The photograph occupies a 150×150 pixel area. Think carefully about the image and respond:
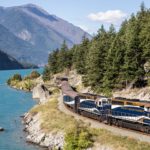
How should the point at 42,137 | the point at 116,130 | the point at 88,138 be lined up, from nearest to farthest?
1. the point at 88,138
2. the point at 116,130
3. the point at 42,137

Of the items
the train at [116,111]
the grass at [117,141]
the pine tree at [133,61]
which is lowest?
the grass at [117,141]

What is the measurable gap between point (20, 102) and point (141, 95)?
174ft

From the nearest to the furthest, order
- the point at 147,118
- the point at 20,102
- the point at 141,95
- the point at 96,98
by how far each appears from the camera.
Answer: the point at 147,118, the point at 96,98, the point at 141,95, the point at 20,102

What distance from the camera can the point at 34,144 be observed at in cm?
6669

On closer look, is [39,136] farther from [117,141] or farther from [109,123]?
[117,141]

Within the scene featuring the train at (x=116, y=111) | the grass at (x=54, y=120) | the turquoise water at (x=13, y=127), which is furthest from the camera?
the grass at (x=54, y=120)

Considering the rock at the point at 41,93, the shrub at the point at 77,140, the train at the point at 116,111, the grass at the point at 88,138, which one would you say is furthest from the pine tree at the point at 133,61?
the shrub at the point at 77,140

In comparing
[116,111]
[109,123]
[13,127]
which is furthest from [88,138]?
[13,127]

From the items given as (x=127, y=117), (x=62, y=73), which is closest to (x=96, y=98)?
(x=127, y=117)

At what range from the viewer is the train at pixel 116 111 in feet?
202

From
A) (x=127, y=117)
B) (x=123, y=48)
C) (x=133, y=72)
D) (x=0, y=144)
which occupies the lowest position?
(x=0, y=144)

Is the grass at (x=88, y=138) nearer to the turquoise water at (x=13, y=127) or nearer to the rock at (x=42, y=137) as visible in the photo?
the rock at (x=42, y=137)

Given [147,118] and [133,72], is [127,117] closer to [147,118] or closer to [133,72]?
[147,118]

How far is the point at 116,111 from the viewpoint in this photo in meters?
67.7
